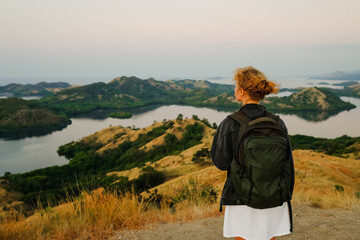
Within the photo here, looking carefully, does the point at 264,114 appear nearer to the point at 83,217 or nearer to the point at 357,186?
the point at 83,217

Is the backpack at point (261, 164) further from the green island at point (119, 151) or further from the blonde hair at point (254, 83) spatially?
the green island at point (119, 151)

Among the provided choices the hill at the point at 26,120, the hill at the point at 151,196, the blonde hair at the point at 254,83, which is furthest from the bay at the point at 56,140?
the blonde hair at the point at 254,83

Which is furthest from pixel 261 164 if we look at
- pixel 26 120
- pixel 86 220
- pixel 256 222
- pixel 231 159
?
pixel 26 120

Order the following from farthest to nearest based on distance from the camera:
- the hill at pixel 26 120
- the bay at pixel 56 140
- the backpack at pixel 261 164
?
the hill at pixel 26 120 → the bay at pixel 56 140 → the backpack at pixel 261 164

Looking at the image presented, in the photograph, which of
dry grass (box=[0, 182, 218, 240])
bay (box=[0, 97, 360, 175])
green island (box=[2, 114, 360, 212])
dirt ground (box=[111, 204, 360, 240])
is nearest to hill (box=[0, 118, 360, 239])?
dry grass (box=[0, 182, 218, 240])

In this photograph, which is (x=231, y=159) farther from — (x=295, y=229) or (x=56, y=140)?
(x=56, y=140)

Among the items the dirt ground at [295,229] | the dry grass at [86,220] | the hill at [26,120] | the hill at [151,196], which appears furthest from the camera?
the hill at [26,120]

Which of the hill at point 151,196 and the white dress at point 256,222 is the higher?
the white dress at point 256,222

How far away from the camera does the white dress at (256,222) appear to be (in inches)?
89.9

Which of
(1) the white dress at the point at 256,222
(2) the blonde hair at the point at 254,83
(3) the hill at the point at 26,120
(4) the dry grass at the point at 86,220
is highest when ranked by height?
(2) the blonde hair at the point at 254,83

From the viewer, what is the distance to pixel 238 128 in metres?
2.16

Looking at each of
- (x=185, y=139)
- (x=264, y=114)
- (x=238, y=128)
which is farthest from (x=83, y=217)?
(x=185, y=139)

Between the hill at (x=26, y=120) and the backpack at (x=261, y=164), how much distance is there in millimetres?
138061

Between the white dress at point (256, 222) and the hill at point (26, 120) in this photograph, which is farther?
the hill at point (26, 120)
